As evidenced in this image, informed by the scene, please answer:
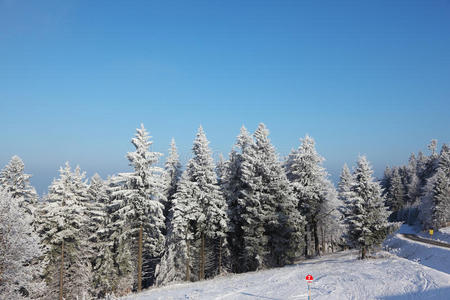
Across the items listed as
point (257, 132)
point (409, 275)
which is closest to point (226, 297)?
point (409, 275)

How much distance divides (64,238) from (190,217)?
12.2 m

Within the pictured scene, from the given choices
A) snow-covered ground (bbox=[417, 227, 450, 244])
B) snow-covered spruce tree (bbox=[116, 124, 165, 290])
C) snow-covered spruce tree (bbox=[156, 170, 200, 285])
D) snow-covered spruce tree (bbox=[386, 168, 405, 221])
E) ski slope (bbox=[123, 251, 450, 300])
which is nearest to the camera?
ski slope (bbox=[123, 251, 450, 300])

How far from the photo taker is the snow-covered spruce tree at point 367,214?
91.7ft

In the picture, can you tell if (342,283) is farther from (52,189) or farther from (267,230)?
(52,189)

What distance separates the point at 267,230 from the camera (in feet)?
111

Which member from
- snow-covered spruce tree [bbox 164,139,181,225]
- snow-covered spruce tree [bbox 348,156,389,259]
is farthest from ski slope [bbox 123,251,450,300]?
snow-covered spruce tree [bbox 164,139,181,225]

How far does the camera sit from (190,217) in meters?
30.8

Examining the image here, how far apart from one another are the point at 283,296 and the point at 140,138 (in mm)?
18003

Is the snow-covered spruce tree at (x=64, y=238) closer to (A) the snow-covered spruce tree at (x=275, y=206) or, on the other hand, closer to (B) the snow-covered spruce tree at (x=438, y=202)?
(A) the snow-covered spruce tree at (x=275, y=206)

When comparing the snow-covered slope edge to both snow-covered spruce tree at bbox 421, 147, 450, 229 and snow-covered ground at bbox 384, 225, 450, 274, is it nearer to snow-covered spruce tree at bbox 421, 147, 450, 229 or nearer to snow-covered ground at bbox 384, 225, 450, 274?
snow-covered ground at bbox 384, 225, 450, 274

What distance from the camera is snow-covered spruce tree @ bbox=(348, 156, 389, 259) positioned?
91.7 feet

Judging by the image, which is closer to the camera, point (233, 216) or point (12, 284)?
point (12, 284)

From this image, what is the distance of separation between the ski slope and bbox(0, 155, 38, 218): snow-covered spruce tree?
1574 centimetres

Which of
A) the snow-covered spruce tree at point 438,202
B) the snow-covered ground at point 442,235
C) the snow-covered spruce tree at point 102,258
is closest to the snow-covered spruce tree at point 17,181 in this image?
the snow-covered spruce tree at point 102,258
